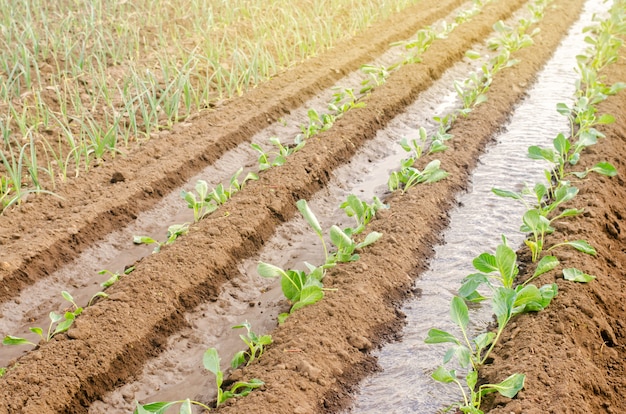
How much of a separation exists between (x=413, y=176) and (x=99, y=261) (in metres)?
1.67

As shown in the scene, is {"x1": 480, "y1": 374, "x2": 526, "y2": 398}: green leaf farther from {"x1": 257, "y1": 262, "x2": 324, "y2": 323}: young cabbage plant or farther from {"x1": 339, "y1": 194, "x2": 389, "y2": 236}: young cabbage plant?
{"x1": 339, "y1": 194, "x2": 389, "y2": 236}: young cabbage plant

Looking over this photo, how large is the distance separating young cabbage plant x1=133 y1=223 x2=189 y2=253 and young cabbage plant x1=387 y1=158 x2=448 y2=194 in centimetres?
114

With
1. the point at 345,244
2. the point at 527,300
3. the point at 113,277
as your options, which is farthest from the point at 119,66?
the point at 527,300

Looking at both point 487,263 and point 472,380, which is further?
point 487,263

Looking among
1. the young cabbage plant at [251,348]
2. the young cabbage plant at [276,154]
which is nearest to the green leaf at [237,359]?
the young cabbage plant at [251,348]

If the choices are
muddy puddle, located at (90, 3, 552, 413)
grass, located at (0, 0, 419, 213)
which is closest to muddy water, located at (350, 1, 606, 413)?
muddy puddle, located at (90, 3, 552, 413)

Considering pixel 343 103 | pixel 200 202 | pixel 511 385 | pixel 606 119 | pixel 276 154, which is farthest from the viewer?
pixel 343 103

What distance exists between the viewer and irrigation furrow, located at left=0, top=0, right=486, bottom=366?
9.59 feet

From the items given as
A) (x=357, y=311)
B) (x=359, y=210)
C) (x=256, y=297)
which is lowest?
(x=256, y=297)

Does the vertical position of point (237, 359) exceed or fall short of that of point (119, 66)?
it falls short

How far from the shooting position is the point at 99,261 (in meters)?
3.30

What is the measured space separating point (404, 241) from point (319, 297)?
0.72 metres

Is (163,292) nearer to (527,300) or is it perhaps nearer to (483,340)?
(483,340)

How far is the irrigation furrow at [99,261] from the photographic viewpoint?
292 cm
